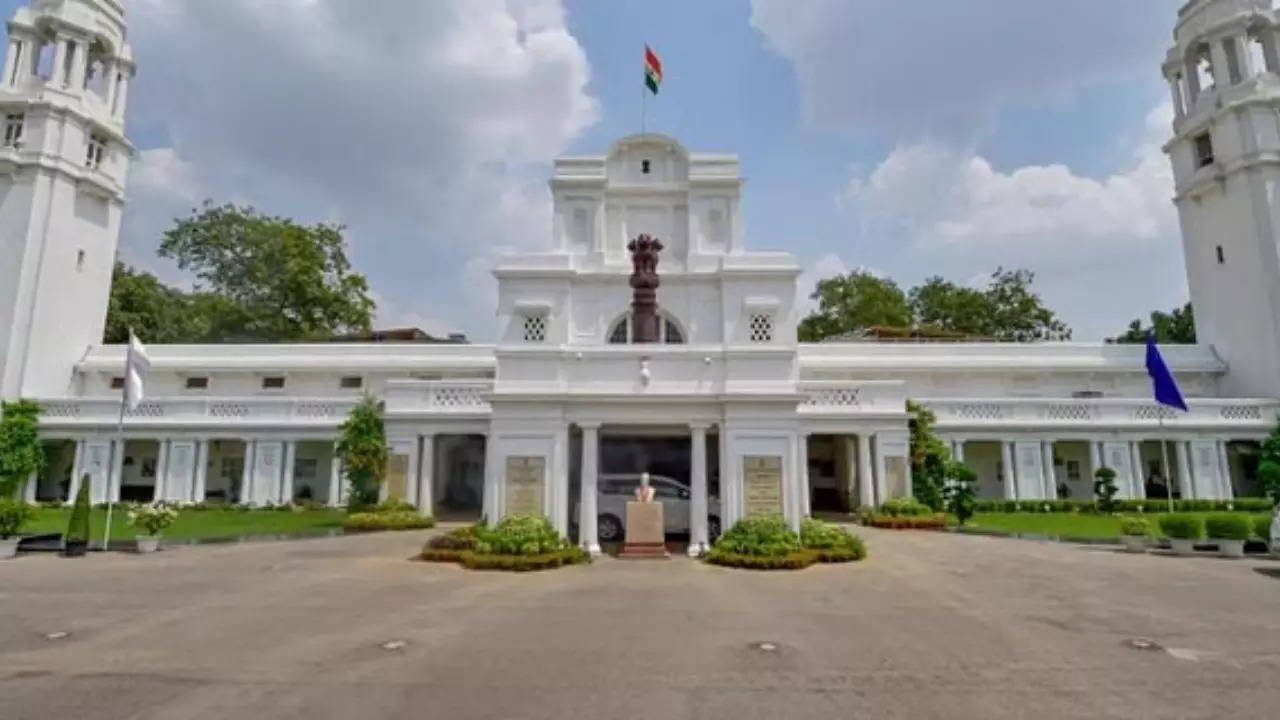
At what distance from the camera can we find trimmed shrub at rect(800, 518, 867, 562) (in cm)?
1351

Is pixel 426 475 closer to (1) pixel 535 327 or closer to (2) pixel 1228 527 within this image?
(1) pixel 535 327

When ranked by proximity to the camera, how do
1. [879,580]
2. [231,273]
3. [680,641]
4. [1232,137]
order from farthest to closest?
[231,273] → [1232,137] → [879,580] → [680,641]

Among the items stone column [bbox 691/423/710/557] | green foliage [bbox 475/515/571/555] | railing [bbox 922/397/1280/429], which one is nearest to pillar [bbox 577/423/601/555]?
stone column [bbox 691/423/710/557]

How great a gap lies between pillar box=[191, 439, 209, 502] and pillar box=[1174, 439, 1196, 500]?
→ 3809 cm

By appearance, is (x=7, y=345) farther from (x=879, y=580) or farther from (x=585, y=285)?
(x=879, y=580)

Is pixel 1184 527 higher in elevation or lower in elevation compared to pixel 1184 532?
higher

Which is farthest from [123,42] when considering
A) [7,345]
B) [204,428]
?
[204,428]

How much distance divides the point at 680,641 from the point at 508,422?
7.86m

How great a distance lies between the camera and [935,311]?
4816cm

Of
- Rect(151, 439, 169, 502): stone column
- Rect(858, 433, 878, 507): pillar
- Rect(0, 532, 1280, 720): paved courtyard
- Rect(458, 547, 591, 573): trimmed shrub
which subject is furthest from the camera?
Rect(151, 439, 169, 502): stone column

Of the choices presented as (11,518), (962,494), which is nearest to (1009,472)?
(962,494)

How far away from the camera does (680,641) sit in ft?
24.3

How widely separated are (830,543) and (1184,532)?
8635 mm

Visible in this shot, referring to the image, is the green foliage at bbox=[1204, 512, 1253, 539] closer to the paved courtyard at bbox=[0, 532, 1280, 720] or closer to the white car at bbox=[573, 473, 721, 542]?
the paved courtyard at bbox=[0, 532, 1280, 720]
